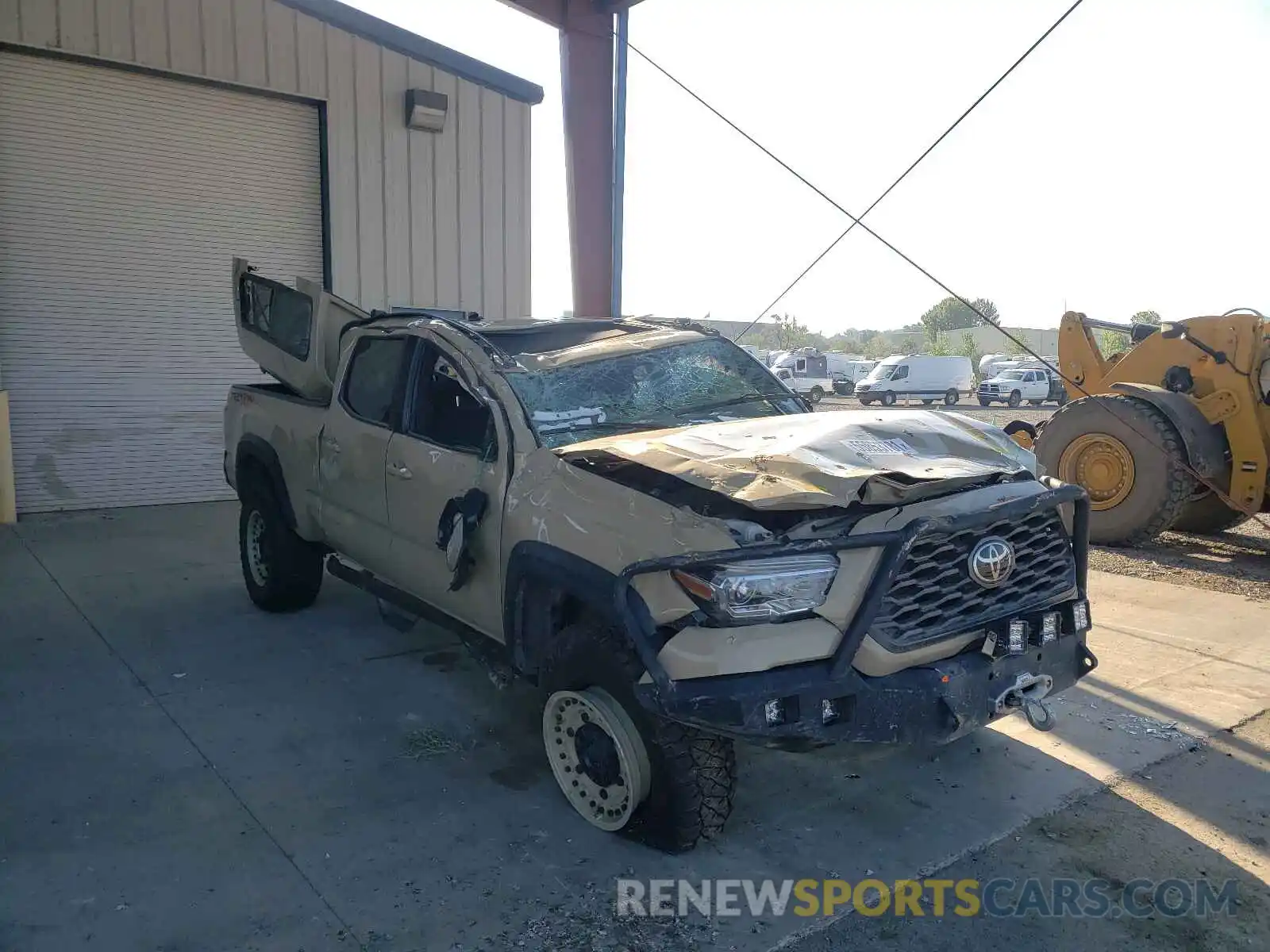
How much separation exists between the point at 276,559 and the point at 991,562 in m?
4.38

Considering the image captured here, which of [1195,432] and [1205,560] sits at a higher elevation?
[1195,432]

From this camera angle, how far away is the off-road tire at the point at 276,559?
231 inches

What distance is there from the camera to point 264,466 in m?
5.91

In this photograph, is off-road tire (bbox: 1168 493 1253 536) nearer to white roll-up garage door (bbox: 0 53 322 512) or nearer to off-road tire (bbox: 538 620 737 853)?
off-road tire (bbox: 538 620 737 853)

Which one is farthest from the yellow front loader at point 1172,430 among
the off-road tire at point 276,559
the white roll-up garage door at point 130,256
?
the white roll-up garage door at point 130,256

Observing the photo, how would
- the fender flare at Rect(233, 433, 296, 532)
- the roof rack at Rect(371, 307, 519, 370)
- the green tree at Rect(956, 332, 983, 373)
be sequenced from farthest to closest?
the green tree at Rect(956, 332, 983, 373), the fender flare at Rect(233, 433, 296, 532), the roof rack at Rect(371, 307, 519, 370)

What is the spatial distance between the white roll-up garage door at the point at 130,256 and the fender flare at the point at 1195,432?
8816 mm

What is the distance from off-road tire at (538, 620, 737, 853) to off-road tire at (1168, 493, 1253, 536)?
7.43 m

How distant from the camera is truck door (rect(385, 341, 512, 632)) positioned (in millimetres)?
3883

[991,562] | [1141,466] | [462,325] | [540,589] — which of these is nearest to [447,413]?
[462,325]

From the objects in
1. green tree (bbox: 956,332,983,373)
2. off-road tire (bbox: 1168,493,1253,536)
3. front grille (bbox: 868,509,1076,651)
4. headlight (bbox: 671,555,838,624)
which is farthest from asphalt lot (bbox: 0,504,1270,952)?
green tree (bbox: 956,332,983,373)

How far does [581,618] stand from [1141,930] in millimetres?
2054

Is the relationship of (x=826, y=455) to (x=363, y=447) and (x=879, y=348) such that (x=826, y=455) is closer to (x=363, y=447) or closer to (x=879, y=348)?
(x=363, y=447)

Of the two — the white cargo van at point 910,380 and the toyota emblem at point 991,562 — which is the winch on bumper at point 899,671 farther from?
the white cargo van at point 910,380
